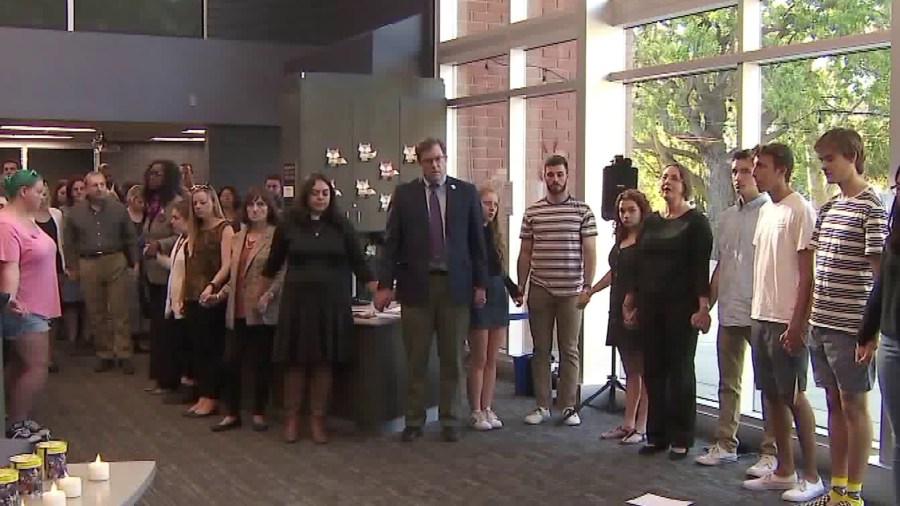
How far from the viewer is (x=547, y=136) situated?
8.47 meters

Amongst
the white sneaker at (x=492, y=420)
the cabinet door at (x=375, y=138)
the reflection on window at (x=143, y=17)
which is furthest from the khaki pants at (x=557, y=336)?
the reflection on window at (x=143, y=17)

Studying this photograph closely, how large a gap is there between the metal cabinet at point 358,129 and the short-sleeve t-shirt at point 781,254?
4536 mm

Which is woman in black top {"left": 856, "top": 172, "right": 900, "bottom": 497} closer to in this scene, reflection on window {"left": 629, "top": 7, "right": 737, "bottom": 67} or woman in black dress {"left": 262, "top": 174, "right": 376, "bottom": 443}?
reflection on window {"left": 629, "top": 7, "right": 737, "bottom": 67}

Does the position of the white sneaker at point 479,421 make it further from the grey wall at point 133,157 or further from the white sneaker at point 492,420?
the grey wall at point 133,157

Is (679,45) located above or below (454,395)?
above

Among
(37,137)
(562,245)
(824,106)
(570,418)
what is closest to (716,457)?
(570,418)

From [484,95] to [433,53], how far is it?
2.94 feet

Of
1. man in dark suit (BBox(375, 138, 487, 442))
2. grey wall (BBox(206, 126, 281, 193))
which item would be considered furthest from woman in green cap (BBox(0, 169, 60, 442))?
grey wall (BBox(206, 126, 281, 193))

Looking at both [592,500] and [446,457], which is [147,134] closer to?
[446,457]

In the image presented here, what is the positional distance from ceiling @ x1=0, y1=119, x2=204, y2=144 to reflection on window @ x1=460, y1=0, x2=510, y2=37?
3095 millimetres

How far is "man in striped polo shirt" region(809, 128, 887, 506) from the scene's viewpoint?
14.5 ft

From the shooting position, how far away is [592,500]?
16.5 feet

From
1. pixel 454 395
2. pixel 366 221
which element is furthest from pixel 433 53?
pixel 454 395

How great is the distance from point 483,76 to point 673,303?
13.3 ft
